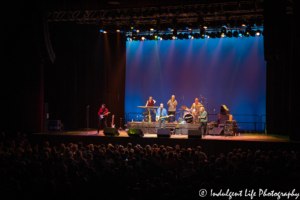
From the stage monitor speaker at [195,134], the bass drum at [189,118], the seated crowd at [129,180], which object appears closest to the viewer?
the seated crowd at [129,180]

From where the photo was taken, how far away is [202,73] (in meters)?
19.2

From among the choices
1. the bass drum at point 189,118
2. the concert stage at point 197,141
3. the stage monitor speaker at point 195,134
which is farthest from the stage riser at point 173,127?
the stage monitor speaker at point 195,134

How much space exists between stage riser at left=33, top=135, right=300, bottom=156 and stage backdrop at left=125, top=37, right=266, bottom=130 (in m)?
6.91

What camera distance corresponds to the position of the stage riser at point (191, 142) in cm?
1162

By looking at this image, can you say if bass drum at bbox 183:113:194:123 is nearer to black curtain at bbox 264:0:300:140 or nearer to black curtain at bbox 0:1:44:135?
black curtain at bbox 264:0:300:140

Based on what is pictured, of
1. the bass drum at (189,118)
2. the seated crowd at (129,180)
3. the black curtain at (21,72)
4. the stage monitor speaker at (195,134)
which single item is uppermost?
the black curtain at (21,72)

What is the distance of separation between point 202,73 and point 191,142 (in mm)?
7913

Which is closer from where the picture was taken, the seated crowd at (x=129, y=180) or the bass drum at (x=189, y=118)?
the seated crowd at (x=129, y=180)

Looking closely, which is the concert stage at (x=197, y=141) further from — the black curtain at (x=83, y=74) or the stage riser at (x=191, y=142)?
the black curtain at (x=83, y=74)

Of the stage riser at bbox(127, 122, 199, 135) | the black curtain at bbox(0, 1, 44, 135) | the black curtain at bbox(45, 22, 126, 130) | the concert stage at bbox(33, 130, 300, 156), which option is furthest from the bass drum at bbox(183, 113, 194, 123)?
the black curtain at bbox(0, 1, 44, 135)

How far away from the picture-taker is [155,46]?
19969 mm

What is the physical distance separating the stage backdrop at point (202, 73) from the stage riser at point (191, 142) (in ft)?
22.7

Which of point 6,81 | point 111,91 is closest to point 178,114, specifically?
point 111,91

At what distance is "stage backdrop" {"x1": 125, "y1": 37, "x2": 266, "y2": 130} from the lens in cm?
1842
